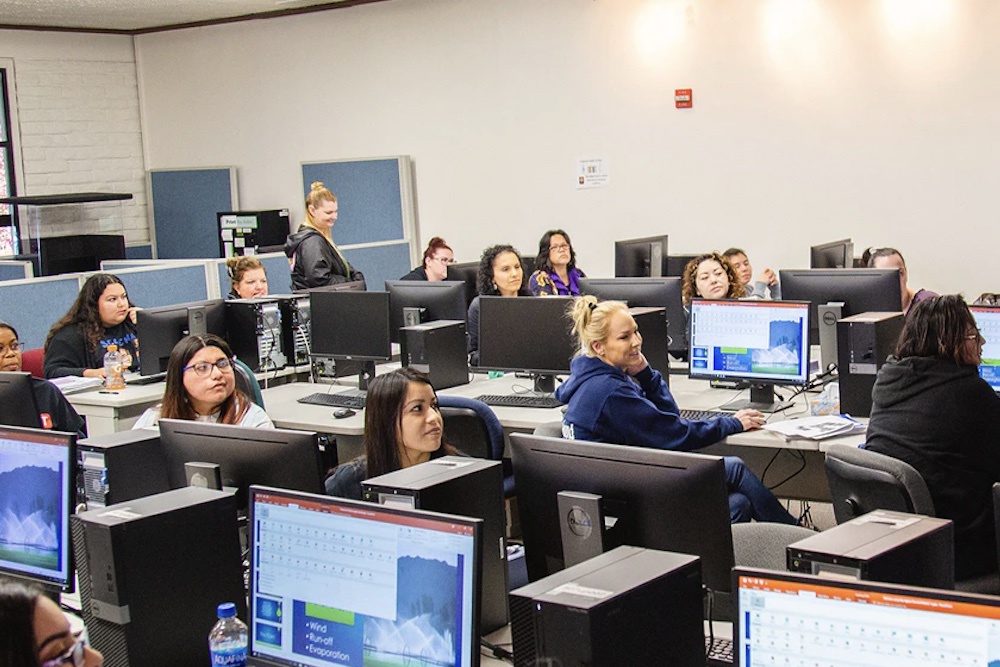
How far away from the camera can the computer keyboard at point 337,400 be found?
17.0 feet

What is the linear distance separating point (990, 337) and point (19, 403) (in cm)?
317

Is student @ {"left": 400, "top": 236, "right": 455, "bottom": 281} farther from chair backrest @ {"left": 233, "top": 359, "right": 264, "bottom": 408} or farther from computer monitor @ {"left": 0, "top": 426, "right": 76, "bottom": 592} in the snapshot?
computer monitor @ {"left": 0, "top": 426, "right": 76, "bottom": 592}

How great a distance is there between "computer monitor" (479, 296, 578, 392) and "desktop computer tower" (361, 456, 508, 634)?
2.40 meters

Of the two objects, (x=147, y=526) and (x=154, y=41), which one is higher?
(x=154, y=41)

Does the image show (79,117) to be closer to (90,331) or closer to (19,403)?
(90,331)

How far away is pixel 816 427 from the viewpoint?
4.20 metres

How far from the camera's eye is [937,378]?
337 cm

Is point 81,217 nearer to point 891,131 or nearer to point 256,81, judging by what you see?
point 256,81

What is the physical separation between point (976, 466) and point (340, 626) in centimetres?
187

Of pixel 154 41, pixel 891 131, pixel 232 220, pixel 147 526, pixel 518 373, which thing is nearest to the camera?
pixel 147 526

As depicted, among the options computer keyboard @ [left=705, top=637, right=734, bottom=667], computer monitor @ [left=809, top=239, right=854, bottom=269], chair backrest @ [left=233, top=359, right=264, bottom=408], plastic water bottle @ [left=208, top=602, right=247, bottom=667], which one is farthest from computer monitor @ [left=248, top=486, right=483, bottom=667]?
computer monitor @ [left=809, top=239, right=854, bottom=269]

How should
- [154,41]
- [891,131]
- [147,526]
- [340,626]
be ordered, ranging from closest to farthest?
[340,626]
[147,526]
[891,131]
[154,41]

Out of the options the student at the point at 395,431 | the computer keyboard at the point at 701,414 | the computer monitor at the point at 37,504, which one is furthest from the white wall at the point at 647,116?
the computer monitor at the point at 37,504

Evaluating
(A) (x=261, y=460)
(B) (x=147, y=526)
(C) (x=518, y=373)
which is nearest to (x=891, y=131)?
(C) (x=518, y=373)
